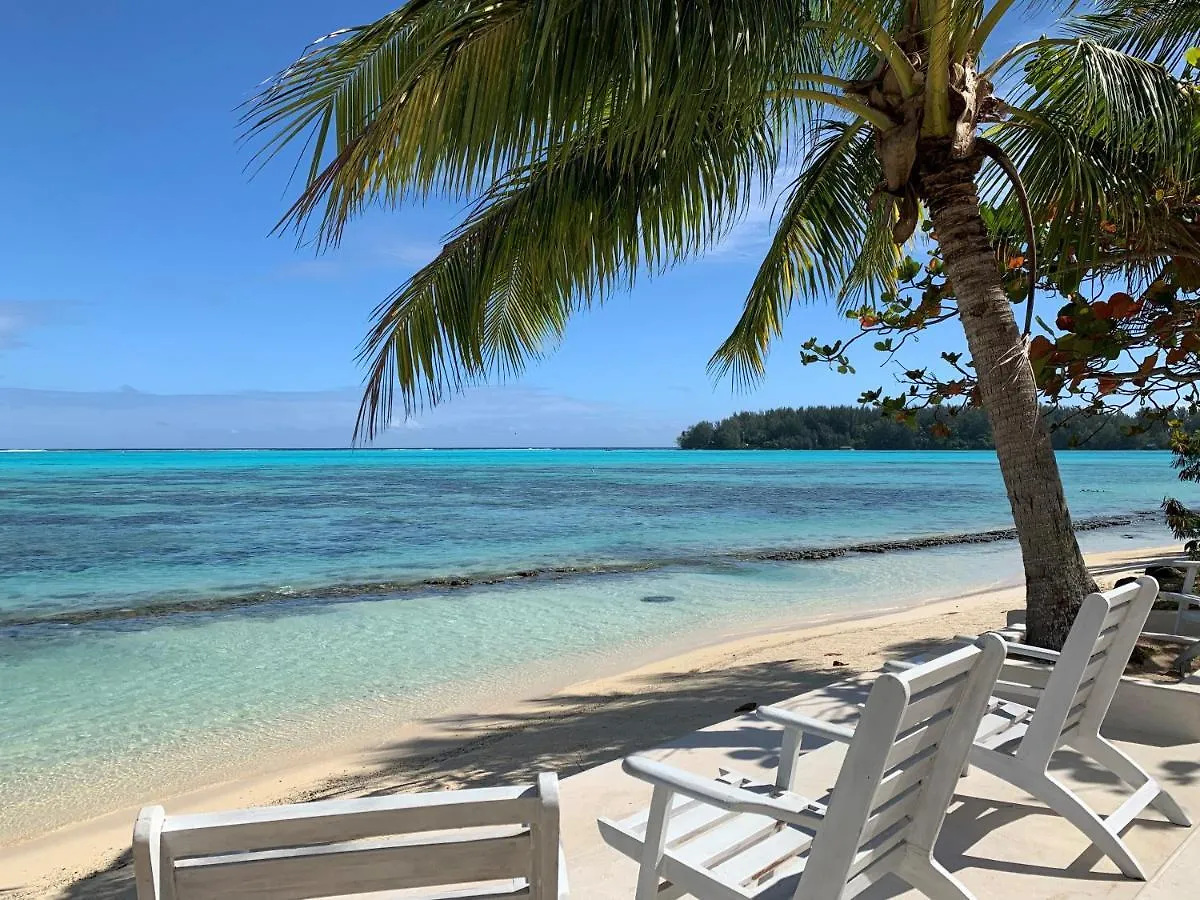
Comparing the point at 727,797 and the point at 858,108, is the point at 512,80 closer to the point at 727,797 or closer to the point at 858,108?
the point at 858,108

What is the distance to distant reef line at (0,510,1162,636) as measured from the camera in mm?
12523

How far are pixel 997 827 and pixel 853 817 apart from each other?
156 centimetres

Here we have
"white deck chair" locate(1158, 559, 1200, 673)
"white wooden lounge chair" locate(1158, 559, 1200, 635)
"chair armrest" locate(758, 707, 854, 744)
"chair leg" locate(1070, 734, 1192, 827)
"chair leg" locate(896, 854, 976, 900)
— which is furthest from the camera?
"white wooden lounge chair" locate(1158, 559, 1200, 635)

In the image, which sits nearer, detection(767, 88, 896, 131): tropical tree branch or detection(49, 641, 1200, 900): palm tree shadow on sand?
detection(49, 641, 1200, 900): palm tree shadow on sand

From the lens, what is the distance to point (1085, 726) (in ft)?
9.97

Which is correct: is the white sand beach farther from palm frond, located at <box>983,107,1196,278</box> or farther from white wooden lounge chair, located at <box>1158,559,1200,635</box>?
palm frond, located at <box>983,107,1196,278</box>

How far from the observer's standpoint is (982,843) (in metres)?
2.99

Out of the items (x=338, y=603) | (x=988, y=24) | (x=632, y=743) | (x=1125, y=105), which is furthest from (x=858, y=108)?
(x=338, y=603)

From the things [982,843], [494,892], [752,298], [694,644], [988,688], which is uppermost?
[752,298]

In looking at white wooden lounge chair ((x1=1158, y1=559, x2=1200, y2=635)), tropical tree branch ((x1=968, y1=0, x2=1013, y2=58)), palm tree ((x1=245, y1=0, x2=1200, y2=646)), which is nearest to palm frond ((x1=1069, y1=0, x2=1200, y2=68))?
palm tree ((x1=245, y1=0, x2=1200, y2=646))

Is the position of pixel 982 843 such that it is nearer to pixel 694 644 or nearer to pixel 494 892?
pixel 494 892

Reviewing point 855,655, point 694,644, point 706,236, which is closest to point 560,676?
point 694,644

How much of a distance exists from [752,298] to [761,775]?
467 centimetres

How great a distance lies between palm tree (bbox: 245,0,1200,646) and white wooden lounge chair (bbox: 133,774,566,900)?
2585 mm
